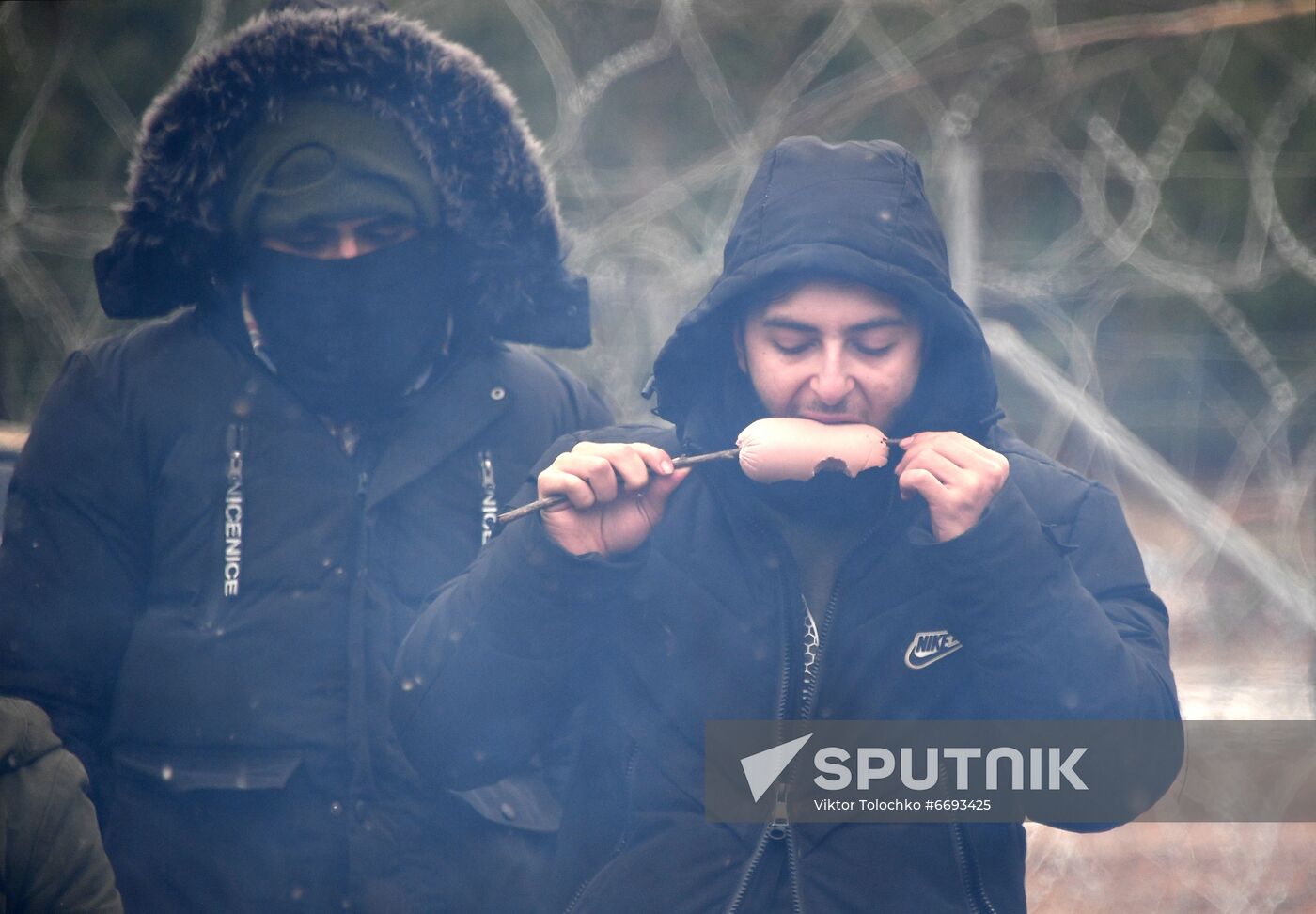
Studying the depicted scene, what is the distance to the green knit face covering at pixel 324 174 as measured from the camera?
1.95 metres

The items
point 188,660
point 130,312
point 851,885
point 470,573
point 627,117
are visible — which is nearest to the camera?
point 851,885

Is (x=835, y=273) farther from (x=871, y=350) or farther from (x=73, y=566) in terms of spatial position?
(x=73, y=566)

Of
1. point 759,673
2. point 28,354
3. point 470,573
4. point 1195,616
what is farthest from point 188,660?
point 1195,616

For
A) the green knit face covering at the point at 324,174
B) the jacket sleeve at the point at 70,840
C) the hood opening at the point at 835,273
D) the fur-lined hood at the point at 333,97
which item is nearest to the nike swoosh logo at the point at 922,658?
the hood opening at the point at 835,273

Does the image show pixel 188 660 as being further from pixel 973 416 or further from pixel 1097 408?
pixel 1097 408

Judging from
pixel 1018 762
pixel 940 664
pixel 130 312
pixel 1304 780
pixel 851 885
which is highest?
pixel 130 312

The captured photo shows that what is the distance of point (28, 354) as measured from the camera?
140 inches

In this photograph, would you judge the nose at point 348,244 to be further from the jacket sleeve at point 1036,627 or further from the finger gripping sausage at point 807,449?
the jacket sleeve at point 1036,627

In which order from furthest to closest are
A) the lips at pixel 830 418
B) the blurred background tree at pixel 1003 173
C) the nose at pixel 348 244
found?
the blurred background tree at pixel 1003 173 < the nose at pixel 348 244 < the lips at pixel 830 418

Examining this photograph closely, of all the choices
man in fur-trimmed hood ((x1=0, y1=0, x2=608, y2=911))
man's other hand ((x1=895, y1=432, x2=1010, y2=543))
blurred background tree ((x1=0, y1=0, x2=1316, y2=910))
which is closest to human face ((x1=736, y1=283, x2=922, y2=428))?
man's other hand ((x1=895, y1=432, x2=1010, y2=543))

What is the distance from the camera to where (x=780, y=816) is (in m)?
1.55

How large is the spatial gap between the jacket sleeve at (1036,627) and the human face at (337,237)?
0.96m

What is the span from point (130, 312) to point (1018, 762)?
146 centimetres

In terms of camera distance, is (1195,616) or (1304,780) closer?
(1304,780)
